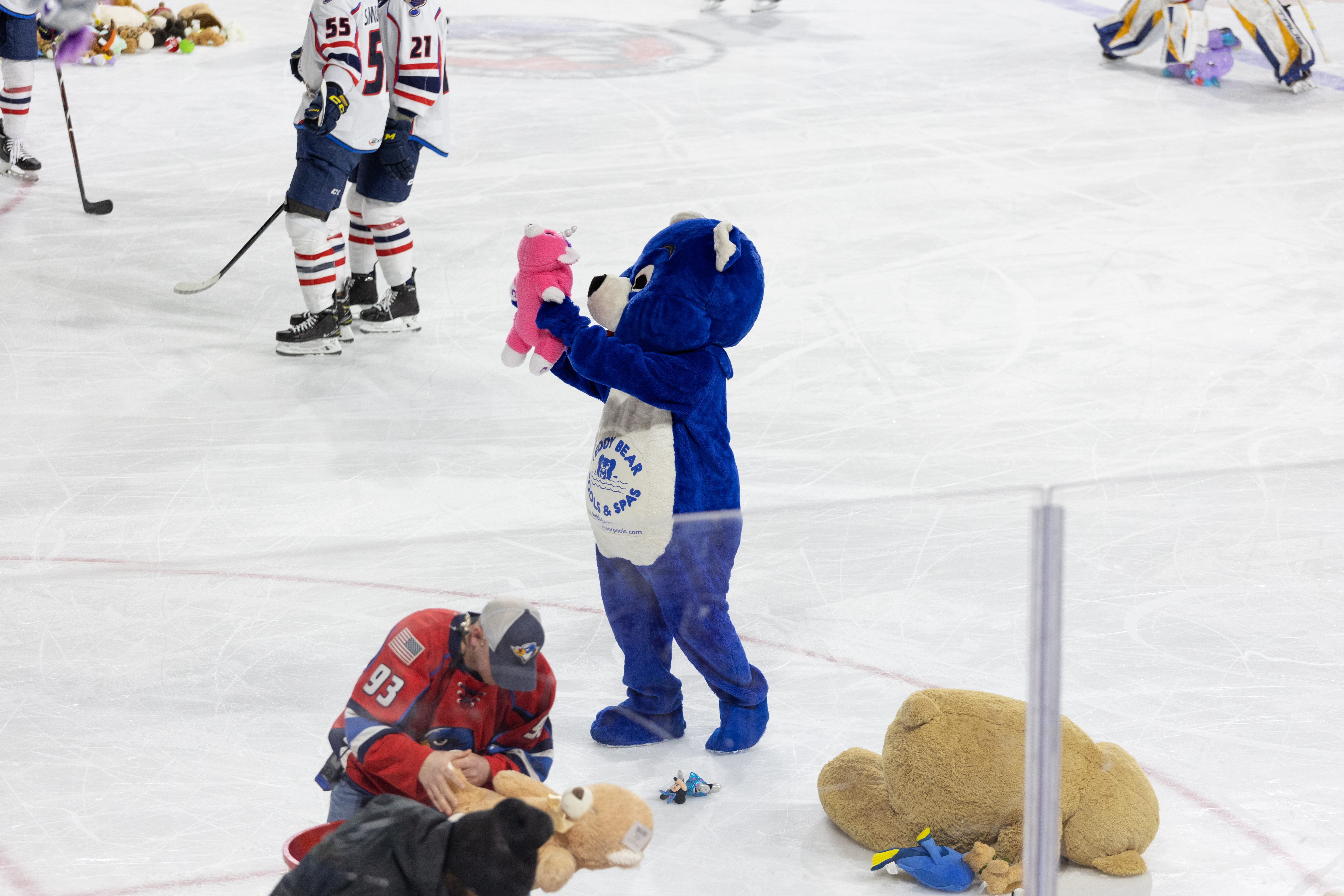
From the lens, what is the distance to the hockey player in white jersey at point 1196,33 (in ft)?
24.6

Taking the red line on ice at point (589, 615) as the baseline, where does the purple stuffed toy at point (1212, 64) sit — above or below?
below

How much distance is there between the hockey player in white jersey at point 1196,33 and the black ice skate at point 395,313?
16.7 ft

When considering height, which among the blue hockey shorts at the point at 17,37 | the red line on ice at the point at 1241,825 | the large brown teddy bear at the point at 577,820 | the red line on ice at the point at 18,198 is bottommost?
the red line on ice at the point at 18,198

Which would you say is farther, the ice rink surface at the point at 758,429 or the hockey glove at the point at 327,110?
the hockey glove at the point at 327,110

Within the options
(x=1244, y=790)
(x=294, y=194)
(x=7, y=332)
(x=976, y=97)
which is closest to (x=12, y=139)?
(x=7, y=332)

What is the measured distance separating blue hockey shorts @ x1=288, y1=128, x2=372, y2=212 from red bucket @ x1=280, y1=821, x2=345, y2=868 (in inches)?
119

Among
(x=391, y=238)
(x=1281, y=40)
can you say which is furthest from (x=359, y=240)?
(x=1281, y=40)

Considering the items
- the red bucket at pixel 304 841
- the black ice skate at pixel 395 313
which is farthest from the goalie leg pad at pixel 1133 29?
the red bucket at pixel 304 841

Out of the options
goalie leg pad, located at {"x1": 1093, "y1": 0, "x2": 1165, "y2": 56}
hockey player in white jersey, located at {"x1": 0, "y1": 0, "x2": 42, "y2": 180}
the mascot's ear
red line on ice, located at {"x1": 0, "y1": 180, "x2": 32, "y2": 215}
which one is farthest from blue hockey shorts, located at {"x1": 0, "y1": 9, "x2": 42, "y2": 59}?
goalie leg pad, located at {"x1": 1093, "y1": 0, "x2": 1165, "y2": 56}

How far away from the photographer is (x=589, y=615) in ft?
5.35

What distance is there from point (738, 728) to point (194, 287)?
3771 mm

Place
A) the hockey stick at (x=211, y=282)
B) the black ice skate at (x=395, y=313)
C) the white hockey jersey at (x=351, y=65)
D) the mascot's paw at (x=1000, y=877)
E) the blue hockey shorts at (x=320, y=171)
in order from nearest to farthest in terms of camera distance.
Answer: the mascot's paw at (x=1000, y=877) → the white hockey jersey at (x=351, y=65) → the blue hockey shorts at (x=320, y=171) → the black ice skate at (x=395, y=313) → the hockey stick at (x=211, y=282)

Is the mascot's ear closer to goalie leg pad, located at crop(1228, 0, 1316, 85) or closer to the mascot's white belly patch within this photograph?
the mascot's white belly patch

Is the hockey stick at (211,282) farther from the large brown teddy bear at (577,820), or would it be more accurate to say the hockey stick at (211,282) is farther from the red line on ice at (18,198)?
the large brown teddy bear at (577,820)
